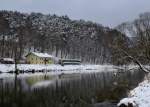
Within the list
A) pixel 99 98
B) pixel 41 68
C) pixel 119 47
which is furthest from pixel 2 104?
pixel 41 68

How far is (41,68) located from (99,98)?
66.3 m

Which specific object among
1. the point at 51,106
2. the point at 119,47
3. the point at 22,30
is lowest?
the point at 51,106

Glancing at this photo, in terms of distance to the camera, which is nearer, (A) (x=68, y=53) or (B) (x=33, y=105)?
(B) (x=33, y=105)

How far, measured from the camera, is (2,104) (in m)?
30.1

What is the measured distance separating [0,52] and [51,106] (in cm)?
10047

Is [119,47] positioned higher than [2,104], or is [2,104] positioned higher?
[119,47]

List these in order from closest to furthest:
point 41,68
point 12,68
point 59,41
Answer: point 12,68 < point 41,68 < point 59,41

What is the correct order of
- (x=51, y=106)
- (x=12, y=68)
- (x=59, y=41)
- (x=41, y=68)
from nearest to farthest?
(x=51, y=106)
(x=12, y=68)
(x=41, y=68)
(x=59, y=41)

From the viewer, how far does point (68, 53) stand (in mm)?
162250

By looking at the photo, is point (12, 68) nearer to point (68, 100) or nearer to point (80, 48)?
point (68, 100)

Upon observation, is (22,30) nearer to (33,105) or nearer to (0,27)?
(0,27)

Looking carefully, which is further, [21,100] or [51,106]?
[21,100]

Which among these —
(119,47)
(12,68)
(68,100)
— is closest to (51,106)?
(68,100)

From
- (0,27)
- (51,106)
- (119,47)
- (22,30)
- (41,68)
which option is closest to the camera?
(51,106)
